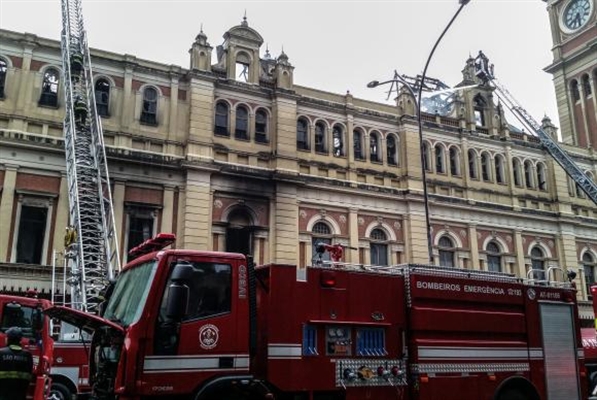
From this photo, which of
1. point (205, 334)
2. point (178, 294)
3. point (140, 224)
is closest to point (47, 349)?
point (205, 334)

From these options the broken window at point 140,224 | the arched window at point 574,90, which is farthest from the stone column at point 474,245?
the arched window at point 574,90

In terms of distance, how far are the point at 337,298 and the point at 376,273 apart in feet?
3.15

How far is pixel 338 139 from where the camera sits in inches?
1184

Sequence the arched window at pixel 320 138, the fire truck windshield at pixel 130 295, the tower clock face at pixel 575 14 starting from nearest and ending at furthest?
the fire truck windshield at pixel 130 295 < the arched window at pixel 320 138 < the tower clock face at pixel 575 14

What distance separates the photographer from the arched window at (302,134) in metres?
28.8

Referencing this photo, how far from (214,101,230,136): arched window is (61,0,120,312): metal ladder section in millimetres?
6037

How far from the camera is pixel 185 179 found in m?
25.2

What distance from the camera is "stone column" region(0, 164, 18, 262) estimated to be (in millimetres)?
21516

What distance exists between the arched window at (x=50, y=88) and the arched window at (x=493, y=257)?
76.9 ft

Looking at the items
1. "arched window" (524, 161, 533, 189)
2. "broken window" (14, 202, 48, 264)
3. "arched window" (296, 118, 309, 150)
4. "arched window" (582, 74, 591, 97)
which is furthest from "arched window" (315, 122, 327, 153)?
"arched window" (582, 74, 591, 97)

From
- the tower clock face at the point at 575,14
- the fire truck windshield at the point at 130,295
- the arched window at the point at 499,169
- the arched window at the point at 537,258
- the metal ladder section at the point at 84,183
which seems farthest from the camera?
the tower clock face at the point at 575,14

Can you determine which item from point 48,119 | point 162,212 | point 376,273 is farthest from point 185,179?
point 376,273

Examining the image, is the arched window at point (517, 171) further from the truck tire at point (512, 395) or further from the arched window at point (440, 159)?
the truck tire at point (512, 395)

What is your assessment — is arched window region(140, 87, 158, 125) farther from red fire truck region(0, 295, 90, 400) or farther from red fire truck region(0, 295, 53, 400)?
red fire truck region(0, 295, 53, 400)
